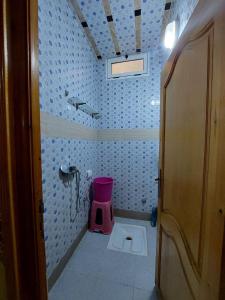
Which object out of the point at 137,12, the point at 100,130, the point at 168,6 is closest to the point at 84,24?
the point at 137,12

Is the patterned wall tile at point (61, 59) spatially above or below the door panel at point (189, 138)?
above

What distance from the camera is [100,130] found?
8.20 feet

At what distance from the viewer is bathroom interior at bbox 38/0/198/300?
1.28 meters

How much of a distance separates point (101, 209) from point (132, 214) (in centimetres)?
65

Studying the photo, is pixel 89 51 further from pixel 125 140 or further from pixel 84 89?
pixel 125 140

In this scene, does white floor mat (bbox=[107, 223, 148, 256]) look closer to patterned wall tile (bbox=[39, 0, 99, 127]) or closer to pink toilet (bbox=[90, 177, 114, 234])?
pink toilet (bbox=[90, 177, 114, 234])

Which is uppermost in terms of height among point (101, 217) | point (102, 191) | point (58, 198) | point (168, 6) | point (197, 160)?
point (168, 6)

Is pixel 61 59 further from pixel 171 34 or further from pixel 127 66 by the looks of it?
pixel 127 66

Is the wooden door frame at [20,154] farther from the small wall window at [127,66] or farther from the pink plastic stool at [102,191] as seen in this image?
the small wall window at [127,66]

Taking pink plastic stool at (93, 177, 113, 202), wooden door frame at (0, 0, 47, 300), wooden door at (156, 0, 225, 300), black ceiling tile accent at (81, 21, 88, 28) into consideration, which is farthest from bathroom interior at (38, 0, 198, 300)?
wooden door frame at (0, 0, 47, 300)

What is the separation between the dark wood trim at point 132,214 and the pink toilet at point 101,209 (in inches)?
17.0

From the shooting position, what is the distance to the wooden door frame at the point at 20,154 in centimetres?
55

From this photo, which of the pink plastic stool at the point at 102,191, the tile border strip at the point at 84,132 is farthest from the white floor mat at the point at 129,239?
the tile border strip at the point at 84,132

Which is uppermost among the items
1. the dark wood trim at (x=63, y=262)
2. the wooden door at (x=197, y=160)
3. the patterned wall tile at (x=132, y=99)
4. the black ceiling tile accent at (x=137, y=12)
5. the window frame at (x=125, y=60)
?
the black ceiling tile accent at (x=137, y=12)
